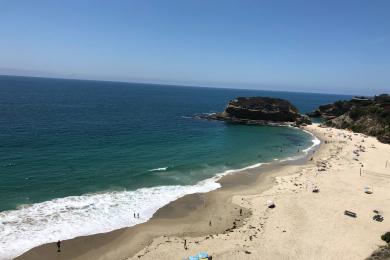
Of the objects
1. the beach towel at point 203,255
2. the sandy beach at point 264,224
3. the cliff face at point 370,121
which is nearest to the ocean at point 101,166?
the sandy beach at point 264,224

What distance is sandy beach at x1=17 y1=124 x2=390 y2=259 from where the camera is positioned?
98.2ft

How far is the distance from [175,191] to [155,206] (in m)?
5.50

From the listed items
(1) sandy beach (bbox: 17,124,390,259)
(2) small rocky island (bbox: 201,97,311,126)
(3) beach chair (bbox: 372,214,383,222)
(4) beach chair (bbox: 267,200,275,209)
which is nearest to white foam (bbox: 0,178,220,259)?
(1) sandy beach (bbox: 17,124,390,259)

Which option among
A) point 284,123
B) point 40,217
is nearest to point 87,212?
point 40,217

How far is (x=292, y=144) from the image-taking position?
8119 cm

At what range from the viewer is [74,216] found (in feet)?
118

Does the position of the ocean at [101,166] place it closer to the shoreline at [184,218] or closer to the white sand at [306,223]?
the shoreline at [184,218]

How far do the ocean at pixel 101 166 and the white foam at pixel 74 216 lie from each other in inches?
3.6

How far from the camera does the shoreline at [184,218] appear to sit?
29703 mm

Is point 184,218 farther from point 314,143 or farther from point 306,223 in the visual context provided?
point 314,143

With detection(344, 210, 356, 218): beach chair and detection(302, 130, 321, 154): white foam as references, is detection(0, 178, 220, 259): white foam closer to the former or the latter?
detection(344, 210, 356, 218): beach chair

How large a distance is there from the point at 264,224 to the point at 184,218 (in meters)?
9.02

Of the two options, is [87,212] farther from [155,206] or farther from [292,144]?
[292,144]

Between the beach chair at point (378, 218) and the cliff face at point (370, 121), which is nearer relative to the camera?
the beach chair at point (378, 218)
